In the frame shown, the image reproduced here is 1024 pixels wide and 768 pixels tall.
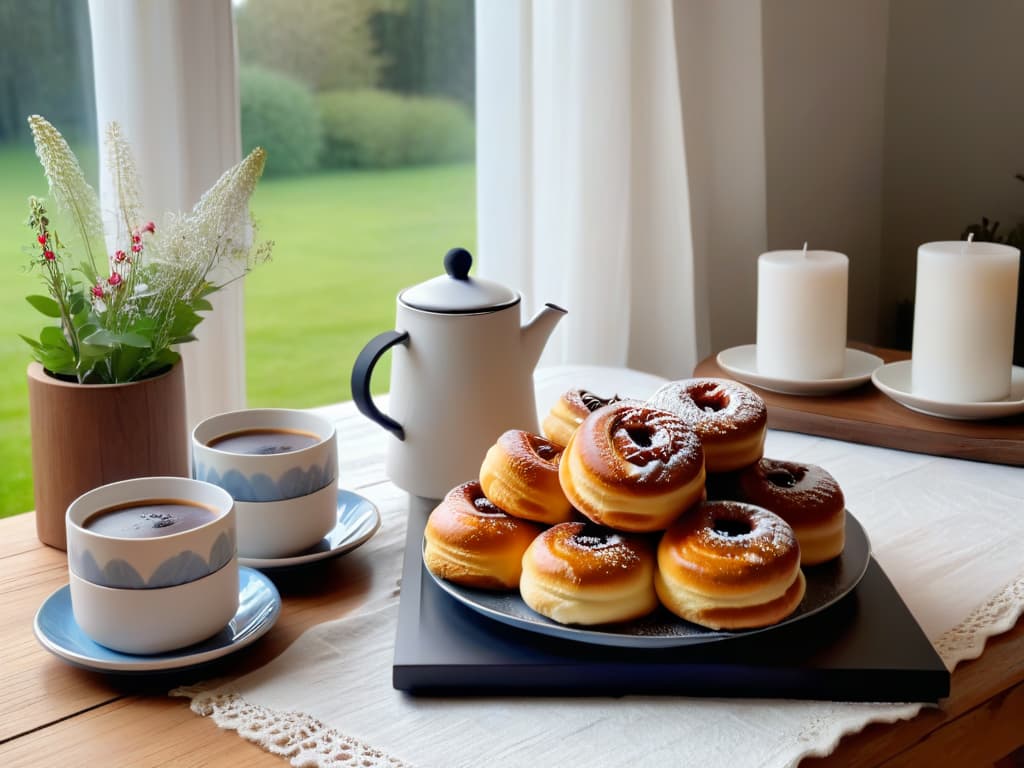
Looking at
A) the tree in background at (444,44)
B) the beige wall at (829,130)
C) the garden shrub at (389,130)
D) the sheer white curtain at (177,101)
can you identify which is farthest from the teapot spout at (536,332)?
the garden shrub at (389,130)

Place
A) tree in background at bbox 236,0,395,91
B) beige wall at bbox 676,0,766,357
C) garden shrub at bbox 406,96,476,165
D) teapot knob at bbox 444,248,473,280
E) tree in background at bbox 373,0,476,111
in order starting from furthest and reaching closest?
tree in background at bbox 236,0,395,91
garden shrub at bbox 406,96,476,165
tree in background at bbox 373,0,476,111
beige wall at bbox 676,0,766,357
teapot knob at bbox 444,248,473,280

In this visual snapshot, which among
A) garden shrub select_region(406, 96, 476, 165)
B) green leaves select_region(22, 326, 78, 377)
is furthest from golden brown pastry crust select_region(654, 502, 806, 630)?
garden shrub select_region(406, 96, 476, 165)

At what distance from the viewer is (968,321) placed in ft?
4.10

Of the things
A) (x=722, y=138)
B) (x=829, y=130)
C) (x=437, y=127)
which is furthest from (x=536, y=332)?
(x=437, y=127)

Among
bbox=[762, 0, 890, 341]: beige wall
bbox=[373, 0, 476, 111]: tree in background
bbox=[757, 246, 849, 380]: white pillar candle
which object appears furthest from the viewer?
bbox=[373, 0, 476, 111]: tree in background

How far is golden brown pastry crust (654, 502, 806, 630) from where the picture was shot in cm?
72

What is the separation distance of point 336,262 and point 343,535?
5582 millimetres

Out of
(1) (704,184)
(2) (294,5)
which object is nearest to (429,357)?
(1) (704,184)

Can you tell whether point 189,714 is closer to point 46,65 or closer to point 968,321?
point 968,321

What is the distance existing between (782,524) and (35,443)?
639mm

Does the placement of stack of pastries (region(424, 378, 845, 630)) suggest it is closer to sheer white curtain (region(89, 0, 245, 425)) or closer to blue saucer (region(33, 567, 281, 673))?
blue saucer (region(33, 567, 281, 673))

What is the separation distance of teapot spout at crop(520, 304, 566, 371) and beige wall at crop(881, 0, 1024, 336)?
5.41 ft

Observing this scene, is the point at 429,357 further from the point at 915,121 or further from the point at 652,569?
the point at 915,121

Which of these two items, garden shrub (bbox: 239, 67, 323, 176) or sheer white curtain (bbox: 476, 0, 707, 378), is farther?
garden shrub (bbox: 239, 67, 323, 176)
